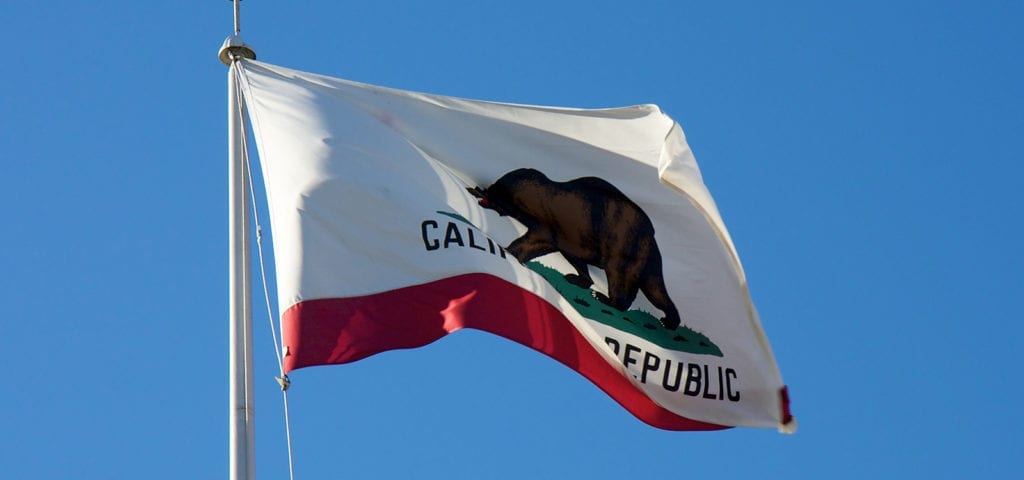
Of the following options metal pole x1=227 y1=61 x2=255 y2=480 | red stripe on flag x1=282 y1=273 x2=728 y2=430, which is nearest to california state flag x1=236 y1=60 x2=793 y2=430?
red stripe on flag x1=282 y1=273 x2=728 y2=430

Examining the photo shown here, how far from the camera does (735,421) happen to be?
17.1 metres

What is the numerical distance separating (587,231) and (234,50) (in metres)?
3.40

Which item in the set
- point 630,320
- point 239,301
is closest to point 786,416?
point 630,320

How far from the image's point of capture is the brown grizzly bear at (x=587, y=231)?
16.8 metres

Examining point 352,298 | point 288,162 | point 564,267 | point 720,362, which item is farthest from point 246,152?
point 720,362

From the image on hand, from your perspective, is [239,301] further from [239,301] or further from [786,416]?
[786,416]

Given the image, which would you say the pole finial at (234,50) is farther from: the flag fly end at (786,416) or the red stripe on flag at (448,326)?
the flag fly end at (786,416)

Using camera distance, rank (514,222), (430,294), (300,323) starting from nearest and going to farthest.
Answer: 1. (300,323)
2. (430,294)
3. (514,222)

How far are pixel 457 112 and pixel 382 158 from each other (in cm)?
126

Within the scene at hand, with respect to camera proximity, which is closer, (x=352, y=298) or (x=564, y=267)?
(x=352, y=298)

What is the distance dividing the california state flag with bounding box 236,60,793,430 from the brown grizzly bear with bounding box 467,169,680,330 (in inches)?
0.7

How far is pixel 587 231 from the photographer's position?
17203 mm

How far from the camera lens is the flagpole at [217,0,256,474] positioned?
1412 centimetres

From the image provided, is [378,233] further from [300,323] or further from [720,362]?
[720,362]
